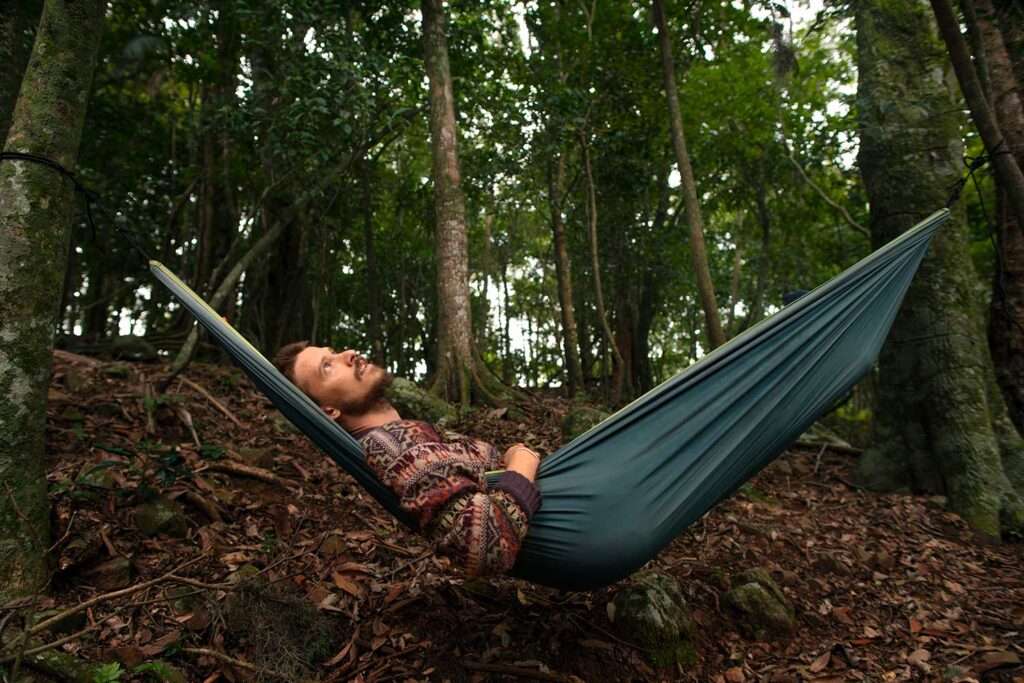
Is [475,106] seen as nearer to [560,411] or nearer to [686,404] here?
[560,411]

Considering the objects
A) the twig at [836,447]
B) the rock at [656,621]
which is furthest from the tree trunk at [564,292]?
the rock at [656,621]

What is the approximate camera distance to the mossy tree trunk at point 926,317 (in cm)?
318

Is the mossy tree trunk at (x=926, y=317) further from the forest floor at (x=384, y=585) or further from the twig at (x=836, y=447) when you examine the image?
the twig at (x=836, y=447)

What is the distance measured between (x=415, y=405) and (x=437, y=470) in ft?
7.72

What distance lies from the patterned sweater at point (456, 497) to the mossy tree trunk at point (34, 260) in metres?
1.04

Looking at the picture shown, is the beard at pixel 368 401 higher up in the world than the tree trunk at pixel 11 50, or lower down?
lower down

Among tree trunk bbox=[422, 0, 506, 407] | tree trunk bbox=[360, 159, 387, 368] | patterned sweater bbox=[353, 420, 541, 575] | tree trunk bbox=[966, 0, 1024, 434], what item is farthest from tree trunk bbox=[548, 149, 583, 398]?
patterned sweater bbox=[353, 420, 541, 575]

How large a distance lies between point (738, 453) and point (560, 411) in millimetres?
3242

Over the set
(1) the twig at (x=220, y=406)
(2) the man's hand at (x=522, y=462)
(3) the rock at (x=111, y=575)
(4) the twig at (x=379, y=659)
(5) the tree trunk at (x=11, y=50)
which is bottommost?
(4) the twig at (x=379, y=659)

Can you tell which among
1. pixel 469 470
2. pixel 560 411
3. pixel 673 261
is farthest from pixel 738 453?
pixel 673 261

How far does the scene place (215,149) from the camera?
6.77 meters

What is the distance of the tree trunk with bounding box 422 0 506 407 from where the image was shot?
13.9 feet

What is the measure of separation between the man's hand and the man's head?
44cm

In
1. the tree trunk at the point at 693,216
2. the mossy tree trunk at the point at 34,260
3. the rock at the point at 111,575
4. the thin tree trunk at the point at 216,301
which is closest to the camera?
the mossy tree trunk at the point at 34,260
